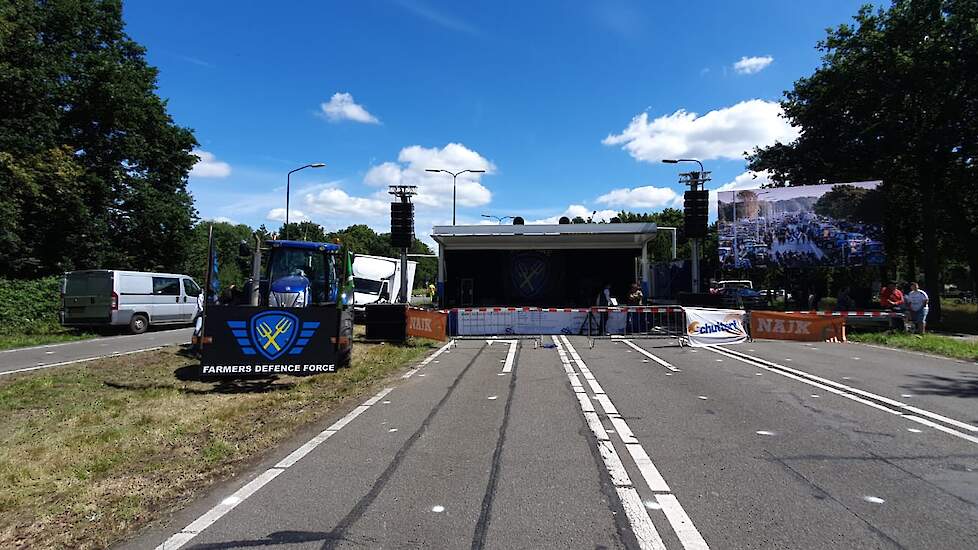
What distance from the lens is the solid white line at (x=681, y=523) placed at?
12.2ft

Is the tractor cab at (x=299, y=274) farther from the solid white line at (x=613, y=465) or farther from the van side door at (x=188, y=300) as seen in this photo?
the van side door at (x=188, y=300)

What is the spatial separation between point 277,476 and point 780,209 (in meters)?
29.3

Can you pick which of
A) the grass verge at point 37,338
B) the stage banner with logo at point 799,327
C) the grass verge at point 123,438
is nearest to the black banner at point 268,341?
the grass verge at point 123,438

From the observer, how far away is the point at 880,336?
59.2 ft

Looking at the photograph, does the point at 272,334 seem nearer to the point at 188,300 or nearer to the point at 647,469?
the point at 647,469

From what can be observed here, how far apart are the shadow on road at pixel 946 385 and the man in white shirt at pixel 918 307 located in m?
8.45

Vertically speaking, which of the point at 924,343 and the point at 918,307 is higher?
the point at 918,307

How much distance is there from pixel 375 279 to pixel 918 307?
2090cm

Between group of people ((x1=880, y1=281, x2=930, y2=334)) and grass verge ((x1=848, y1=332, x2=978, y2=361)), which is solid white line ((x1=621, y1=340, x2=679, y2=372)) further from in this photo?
group of people ((x1=880, y1=281, x2=930, y2=334))

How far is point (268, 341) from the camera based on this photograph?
9680 millimetres

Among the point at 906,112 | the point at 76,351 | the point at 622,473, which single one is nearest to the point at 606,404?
the point at 622,473

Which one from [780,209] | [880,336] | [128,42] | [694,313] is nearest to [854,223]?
[780,209]

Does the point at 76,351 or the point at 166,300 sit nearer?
the point at 76,351

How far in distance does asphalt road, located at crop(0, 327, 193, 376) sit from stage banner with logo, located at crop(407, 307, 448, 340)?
729 cm
